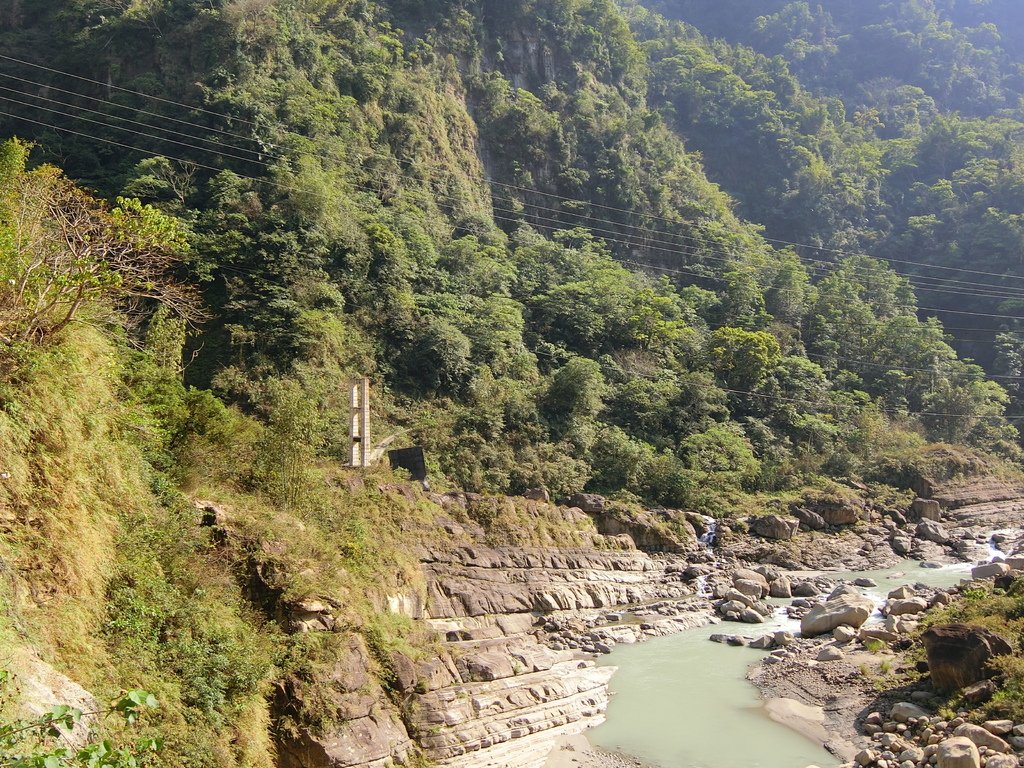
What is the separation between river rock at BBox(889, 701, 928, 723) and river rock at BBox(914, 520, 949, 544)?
25166 millimetres

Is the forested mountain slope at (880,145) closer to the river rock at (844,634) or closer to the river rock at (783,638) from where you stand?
the river rock at (844,634)

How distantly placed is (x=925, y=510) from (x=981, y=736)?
101ft

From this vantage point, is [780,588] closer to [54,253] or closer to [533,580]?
[533,580]

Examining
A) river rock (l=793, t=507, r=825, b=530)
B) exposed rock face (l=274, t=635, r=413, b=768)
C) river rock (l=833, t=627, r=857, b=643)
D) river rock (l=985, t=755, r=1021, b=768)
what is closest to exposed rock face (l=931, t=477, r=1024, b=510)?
river rock (l=793, t=507, r=825, b=530)

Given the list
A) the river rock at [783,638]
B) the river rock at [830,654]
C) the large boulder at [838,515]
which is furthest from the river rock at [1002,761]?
the large boulder at [838,515]

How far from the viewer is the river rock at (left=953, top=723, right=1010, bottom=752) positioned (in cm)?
1416

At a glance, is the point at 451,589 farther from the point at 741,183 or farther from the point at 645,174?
the point at 741,183

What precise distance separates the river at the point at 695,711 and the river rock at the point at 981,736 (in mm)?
2436

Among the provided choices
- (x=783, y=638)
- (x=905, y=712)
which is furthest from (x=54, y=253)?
(x=783, y=638)

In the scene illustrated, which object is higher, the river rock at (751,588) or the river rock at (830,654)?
the river rock at (830,654)

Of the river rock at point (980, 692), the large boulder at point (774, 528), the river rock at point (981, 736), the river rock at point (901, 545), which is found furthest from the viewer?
the river rock at point (901, 545)

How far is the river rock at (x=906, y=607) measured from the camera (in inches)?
971

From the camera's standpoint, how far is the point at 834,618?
947 inches

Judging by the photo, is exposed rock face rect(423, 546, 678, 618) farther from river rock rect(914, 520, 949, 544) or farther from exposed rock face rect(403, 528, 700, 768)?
river rock rect(914, 520, 949, 544)
